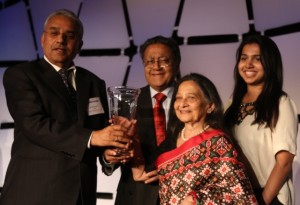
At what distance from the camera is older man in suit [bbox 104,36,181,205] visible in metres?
2.01

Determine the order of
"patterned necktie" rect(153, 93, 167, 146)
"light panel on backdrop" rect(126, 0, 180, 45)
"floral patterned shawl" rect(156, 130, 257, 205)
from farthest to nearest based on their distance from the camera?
"light panel on backdrop" rect(126, 0, 180, 45), "patterned necktie" rect(153, 93, 167, 146), "floral patterned shawl" rect(156, 130, 257, 205)

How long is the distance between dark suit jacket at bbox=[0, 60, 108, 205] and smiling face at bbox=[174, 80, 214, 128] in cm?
42

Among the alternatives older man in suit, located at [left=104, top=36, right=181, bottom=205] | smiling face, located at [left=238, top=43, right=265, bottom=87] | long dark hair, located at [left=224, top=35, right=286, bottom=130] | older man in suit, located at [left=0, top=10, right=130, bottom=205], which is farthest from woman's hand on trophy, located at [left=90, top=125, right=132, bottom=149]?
smiling face, located at [left=238, top=43, right=265, bottom=87]

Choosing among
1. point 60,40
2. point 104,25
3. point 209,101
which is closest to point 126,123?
point 209,101

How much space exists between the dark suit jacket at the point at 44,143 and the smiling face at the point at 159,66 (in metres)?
0.48

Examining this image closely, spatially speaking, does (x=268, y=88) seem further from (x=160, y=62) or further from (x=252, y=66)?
(x=160, y=62)

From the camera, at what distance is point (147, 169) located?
2.00 metres

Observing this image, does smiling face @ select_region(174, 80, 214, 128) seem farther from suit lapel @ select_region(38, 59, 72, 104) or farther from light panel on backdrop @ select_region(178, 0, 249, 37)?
light panel on backdrop @ select_region(178, 0, 249, 37)

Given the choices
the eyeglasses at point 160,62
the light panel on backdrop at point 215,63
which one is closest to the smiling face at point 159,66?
the eyeglasses at point 160,62

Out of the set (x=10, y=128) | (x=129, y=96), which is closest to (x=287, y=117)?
(x=129, y=96)

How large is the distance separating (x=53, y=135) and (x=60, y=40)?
0.46m

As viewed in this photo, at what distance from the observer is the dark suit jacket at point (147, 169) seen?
2000 millimetres

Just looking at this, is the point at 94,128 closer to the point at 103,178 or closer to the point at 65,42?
the point at 65,42

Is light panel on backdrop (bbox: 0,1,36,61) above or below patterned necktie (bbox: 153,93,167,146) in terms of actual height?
above
